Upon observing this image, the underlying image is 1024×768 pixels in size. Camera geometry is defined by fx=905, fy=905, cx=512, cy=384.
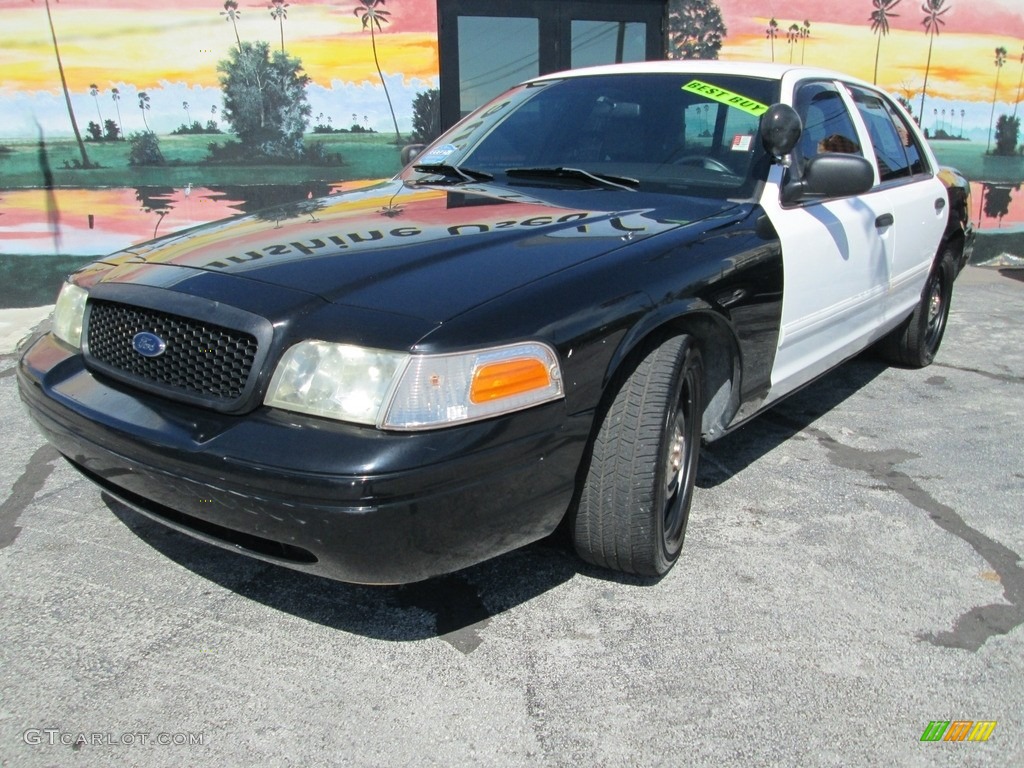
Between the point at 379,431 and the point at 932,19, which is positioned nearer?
the point at 379,431

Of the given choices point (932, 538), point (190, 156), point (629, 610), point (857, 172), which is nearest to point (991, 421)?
point (932, 538)

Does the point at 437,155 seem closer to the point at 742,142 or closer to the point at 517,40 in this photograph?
the point at 742,142

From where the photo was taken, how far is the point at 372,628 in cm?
254

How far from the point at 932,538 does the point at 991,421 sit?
5.32ft

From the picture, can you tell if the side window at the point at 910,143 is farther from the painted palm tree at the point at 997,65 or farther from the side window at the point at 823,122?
the painted palm tree at the point at 997,65

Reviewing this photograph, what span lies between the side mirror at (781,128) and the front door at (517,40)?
454 centimetres

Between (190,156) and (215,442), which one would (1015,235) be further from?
(215,442)

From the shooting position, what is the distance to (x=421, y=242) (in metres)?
2.58

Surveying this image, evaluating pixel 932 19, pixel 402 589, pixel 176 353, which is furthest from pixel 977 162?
pixel 176 353

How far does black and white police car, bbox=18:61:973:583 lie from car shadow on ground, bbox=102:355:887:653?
0.96 ft

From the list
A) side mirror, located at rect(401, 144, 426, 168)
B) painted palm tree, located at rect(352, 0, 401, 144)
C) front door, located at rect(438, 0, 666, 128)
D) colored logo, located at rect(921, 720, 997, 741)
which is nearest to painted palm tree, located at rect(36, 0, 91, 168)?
painted palm tree, located at rect(352, 0, 401, 144)

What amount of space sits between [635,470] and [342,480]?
0.86 metres

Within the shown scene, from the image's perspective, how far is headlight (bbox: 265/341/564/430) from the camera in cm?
206

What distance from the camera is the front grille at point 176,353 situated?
2230 millimetres
